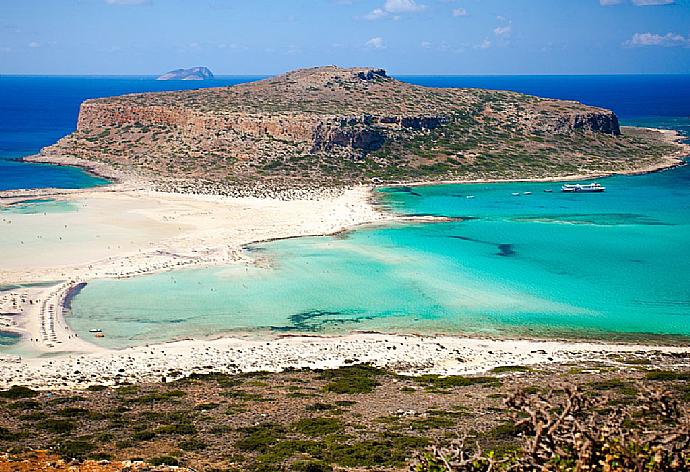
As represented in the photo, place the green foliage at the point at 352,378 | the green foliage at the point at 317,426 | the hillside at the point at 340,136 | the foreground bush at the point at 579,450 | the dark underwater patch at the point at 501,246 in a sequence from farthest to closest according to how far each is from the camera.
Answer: the hillside at the point at 340,136, the dark underwater patch at the point at 501,246, the green foliage at the point at 352,378, the green foliage at the point at 317,426, the foreground bush at the point at 579,450

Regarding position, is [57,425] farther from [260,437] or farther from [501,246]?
[501,246]

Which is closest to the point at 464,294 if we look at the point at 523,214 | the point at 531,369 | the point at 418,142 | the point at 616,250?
the point at 531,369

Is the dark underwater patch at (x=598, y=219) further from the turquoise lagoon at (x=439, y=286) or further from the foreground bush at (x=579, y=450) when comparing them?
the foreground bush at (x=579, y=450)

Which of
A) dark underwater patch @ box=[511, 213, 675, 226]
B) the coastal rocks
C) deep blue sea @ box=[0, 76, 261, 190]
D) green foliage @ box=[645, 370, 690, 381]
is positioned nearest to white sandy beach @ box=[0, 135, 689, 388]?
green foliage @ box=[645, 370, 690, 381]

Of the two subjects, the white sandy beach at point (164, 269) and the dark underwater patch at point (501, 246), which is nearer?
the white sandy beach at point (164, 269)

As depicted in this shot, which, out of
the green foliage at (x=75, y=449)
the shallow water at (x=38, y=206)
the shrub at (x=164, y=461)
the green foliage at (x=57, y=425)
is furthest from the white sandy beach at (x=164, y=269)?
the shrub at (x=164, y=461)

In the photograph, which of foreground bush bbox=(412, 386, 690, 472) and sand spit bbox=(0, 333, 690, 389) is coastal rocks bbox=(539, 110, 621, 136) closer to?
sand spit bbox=(0, 333, 690, 389)
